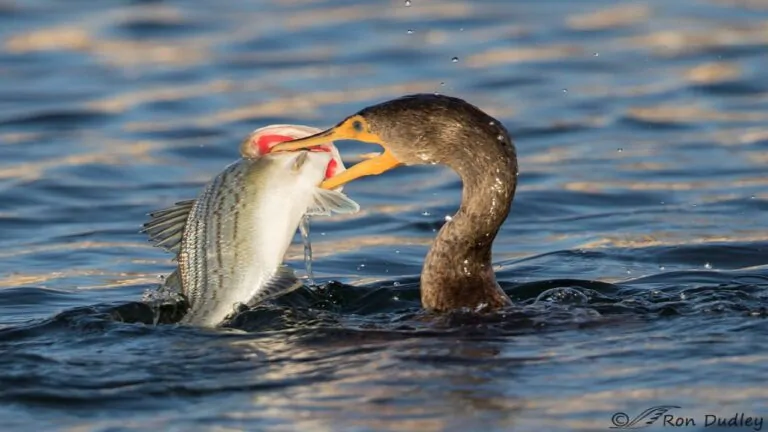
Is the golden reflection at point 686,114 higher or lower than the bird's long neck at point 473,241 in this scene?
higher

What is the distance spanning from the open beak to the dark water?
1.97 ft

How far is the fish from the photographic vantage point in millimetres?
6379

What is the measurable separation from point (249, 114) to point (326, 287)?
16.0 ft

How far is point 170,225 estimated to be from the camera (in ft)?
22.1

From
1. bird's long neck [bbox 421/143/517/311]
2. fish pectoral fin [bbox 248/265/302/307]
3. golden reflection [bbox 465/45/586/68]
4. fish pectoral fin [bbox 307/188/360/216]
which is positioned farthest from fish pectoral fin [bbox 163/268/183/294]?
golden reflection [bbox 465/45/586/68]

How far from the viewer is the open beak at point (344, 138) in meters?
6.43

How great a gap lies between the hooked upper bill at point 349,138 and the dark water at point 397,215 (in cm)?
61
